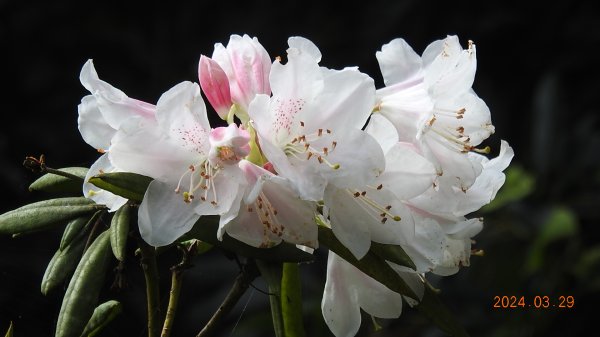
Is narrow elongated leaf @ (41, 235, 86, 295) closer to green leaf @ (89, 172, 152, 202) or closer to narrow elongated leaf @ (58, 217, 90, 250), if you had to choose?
narrow elongated leaf @ (58, 217, 90, 250)

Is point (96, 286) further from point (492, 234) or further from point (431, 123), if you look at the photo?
point (492, 234)

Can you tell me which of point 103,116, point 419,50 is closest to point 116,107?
point 103,116

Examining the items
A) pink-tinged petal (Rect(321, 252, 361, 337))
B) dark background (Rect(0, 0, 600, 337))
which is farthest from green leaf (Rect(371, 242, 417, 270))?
dark background (Rect(0, 0, 600, 337))

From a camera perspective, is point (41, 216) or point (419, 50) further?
point (419, 50)

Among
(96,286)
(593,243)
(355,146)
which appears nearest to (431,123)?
(355,146)

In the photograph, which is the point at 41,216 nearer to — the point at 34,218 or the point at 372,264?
the point at 34,218

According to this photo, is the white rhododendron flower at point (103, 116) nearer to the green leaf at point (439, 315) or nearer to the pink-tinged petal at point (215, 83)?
the pink-tinged petal at point (215, 83)
